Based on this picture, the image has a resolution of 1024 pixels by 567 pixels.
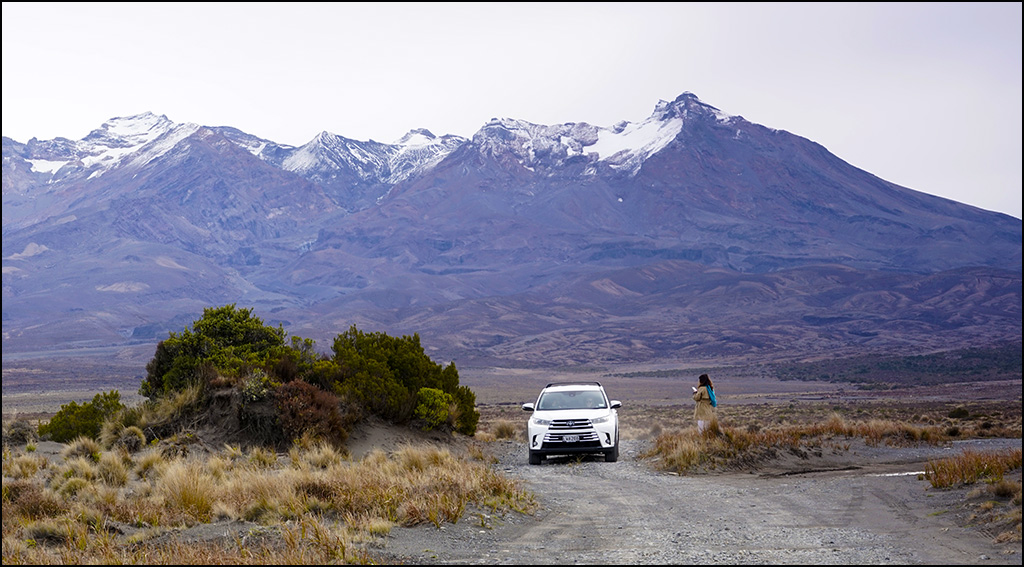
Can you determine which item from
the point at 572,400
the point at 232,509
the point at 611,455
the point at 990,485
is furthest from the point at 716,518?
the point at 572,400

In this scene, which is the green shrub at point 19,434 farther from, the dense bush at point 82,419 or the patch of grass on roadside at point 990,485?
the patch of grass on roadside at point 990,485

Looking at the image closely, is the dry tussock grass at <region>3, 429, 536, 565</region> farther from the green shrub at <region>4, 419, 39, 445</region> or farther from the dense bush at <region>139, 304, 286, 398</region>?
the green shrub at <region>4, 419, 39, 445</region>

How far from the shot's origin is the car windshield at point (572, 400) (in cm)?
2039

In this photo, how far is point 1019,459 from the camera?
539 inches

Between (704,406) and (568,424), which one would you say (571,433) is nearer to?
(568,424)

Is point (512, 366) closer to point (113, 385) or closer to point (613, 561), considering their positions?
point (113, 385)

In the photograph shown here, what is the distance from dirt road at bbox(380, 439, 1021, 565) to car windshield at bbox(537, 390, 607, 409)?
372 centimetres

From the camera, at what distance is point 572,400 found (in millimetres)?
20609

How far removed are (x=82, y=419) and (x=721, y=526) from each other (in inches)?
719

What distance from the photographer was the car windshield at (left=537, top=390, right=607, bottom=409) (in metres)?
20.4

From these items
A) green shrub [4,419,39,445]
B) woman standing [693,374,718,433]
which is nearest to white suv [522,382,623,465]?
woman standing [693,374,718,433]

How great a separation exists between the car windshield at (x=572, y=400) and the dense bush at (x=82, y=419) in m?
10.4

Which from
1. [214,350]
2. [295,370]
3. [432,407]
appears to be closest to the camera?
[295,370]

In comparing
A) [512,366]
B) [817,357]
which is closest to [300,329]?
[512,366]
